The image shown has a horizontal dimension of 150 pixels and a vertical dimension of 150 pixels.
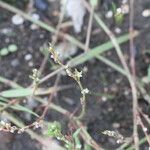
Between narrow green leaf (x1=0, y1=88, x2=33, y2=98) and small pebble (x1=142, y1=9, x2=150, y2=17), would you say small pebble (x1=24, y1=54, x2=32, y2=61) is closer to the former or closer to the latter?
narrow green leaf (x1=0, y1=88, x2=33, y2=98)

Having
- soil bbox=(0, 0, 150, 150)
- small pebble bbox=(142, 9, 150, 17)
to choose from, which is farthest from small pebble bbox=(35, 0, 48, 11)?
small pebble bbox=(142, 9, 150, 17)

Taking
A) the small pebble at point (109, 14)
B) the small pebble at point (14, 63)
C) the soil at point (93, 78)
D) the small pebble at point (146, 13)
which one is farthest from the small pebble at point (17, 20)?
the small pebble at point (146, 13)

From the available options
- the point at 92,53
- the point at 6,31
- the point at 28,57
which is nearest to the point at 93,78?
the point at 92,53

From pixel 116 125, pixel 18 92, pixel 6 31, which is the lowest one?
pixel 116 125

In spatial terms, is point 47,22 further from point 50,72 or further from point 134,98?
point 134,98

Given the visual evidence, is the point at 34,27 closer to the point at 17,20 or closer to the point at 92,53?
the point at 17,20

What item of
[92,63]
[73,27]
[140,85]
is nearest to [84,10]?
[73,27]
